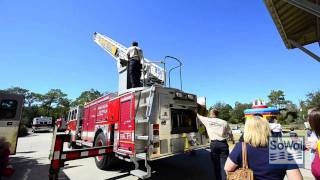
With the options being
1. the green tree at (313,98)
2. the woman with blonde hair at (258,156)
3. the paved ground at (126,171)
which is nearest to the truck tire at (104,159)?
the paved ground at (126,171)

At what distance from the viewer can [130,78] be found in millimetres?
7559

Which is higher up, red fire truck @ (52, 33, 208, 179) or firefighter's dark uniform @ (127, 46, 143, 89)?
firefighter's dark uniform @ (127, 46, 143, 89)

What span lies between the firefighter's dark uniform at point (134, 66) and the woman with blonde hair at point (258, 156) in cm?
545

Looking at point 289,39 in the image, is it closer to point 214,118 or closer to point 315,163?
point 214,118

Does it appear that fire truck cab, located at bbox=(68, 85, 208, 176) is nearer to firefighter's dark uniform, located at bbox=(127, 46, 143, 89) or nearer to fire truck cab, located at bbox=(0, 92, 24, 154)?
firefighter's dark uniform, located at bbox=(127, 46, 143, 89)

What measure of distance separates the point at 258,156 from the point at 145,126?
4017 mm

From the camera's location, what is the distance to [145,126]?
600 cm

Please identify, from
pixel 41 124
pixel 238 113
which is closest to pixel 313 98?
pixel 238 113

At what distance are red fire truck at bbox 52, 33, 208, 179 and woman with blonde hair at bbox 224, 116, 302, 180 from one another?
3213 millimetres

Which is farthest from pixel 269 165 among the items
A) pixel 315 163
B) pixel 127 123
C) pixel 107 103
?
pixel 107 103

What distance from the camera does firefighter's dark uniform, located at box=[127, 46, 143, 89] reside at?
752cm

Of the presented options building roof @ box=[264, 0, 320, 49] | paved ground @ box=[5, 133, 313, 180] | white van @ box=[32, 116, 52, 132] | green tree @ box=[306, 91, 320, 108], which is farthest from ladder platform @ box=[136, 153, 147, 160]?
green tree @ box=[306, 91, 320, 108]

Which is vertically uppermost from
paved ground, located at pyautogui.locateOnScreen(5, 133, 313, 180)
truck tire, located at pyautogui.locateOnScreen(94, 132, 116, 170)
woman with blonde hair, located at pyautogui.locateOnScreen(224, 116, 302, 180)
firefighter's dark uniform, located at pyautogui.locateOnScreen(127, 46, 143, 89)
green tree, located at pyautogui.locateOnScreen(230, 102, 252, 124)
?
green tree, located at pyautogui.locateOnScreen(230, 102, 252, 124)

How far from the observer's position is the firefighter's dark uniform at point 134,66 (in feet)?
24.7
